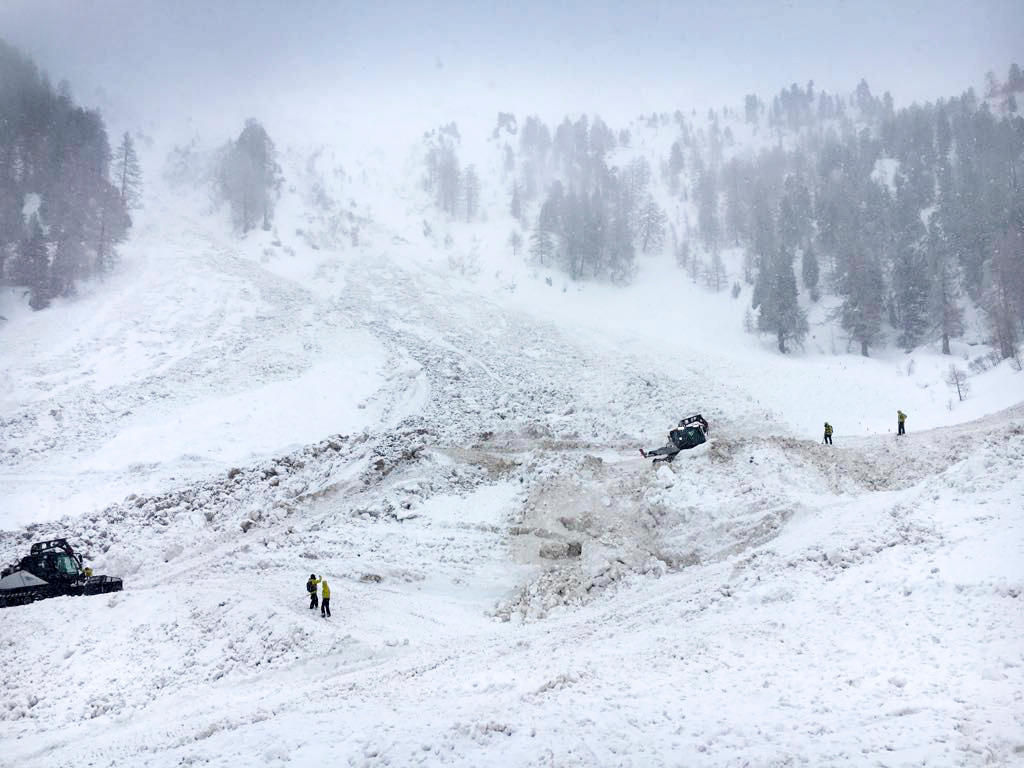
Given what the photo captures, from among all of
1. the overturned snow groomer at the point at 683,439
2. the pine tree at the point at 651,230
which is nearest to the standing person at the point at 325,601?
the overturned snow groomer at the point at 683,439

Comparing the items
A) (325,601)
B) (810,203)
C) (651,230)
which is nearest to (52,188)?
(325,601)

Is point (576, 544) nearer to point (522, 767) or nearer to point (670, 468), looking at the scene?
point (670, 468)

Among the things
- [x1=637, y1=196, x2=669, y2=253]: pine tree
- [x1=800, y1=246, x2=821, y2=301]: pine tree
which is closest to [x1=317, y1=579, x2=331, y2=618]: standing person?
[x1=800, y1=246, x2=821, y2=301]: pine tree

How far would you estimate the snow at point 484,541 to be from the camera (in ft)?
27.9

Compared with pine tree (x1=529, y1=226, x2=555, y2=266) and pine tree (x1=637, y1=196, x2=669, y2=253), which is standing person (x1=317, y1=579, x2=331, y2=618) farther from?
pine tree (x1=637, y1=196, x2=669, y2=253)

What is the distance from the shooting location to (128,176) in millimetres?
62031

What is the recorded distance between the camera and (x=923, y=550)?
1221cm

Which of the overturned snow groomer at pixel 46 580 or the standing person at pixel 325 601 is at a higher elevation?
the standing person at pixel 325 601

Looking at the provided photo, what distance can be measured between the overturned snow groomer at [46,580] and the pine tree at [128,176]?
51.1 m

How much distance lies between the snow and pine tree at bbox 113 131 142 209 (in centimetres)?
1680

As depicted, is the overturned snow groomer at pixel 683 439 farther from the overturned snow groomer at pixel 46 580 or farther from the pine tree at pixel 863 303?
the pine tree at pixel 863 303

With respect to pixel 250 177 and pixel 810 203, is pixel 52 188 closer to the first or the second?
pixel 250 177

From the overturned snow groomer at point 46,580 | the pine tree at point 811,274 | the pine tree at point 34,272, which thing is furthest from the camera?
the pine tree at point 811,274

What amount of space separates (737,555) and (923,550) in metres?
5.07
